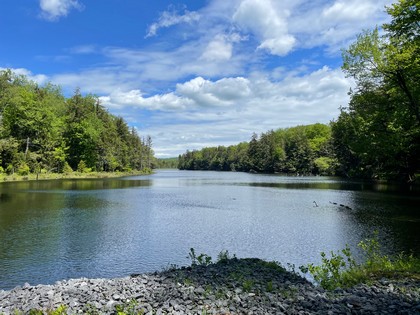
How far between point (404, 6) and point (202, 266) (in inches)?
958

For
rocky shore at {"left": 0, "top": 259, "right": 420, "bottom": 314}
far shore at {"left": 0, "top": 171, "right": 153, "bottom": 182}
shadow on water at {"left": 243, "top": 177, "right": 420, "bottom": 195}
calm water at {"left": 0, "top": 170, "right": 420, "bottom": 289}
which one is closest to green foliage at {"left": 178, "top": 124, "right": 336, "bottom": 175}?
shadow on water at {"left": 243, "top": 177, "right": 420, "bottom": 195}

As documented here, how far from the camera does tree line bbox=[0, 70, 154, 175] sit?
78.1 metres

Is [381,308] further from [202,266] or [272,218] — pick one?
[272,218]

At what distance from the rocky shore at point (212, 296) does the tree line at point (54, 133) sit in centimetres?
7137

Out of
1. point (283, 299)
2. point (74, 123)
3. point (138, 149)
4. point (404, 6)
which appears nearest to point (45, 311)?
point (283, 299)

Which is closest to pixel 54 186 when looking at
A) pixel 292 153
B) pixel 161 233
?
pixel 161 233

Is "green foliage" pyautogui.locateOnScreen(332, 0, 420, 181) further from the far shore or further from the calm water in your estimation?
the far shore

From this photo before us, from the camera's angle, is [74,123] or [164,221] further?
[74,123]

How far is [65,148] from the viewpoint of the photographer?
315 feet

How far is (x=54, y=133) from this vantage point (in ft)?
302

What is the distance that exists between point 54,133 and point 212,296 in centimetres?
9385

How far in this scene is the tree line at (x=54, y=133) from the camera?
7812 centimetres

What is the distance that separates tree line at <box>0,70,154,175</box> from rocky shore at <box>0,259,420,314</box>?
7137 centimetres

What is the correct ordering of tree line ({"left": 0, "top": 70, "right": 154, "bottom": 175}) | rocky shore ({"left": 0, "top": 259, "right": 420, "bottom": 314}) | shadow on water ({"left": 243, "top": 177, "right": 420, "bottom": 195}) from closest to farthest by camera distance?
1. rocky shore ({"left": 0, "top": 259, "right": 420, "bottom": 314})
2. shadow on water ({"left": 243, "top": 177, "right": 420, "bottom": 195})
3. tree line ({"left": 0, "top": 70, "right": 154, "bottom": 175})
